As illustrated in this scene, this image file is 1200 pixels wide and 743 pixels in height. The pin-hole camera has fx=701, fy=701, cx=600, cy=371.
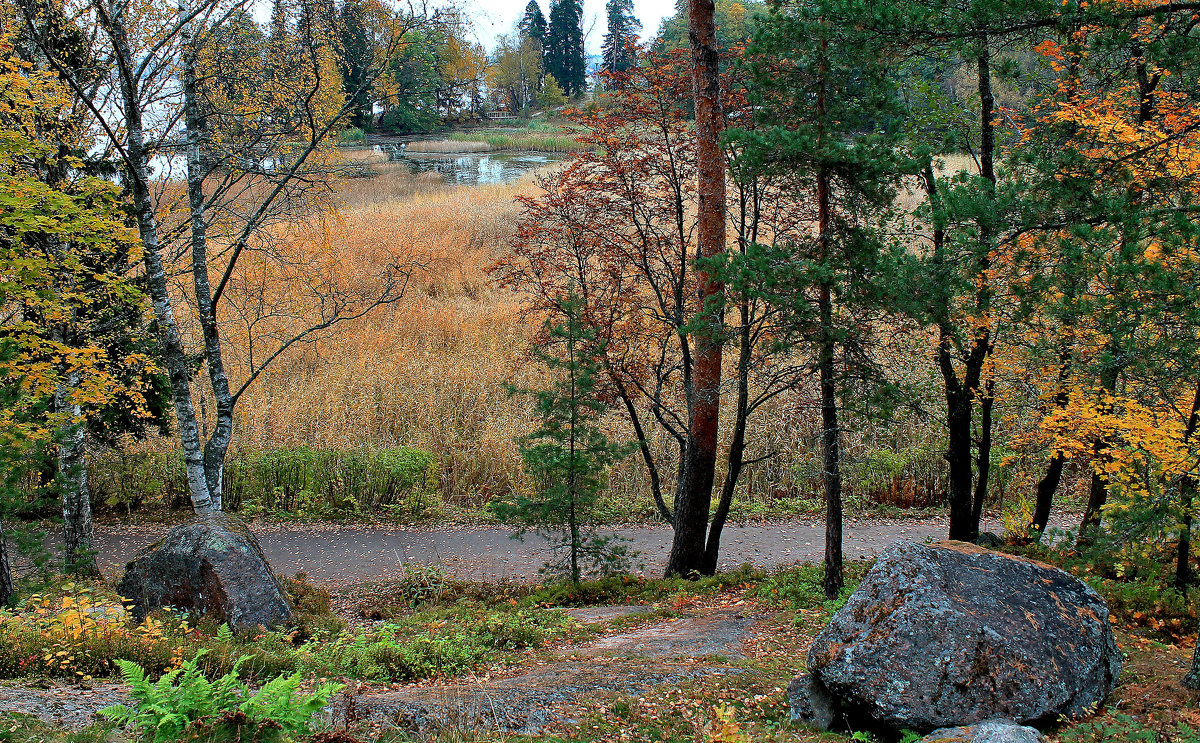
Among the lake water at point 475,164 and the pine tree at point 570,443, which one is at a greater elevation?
the lake water at point 475,164

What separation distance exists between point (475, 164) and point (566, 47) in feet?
72.5

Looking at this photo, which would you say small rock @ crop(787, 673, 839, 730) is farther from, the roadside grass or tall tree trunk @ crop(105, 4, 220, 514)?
tall tree trunk @ crop(105, 4, 220, 514)

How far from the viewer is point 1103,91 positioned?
7.45 meters

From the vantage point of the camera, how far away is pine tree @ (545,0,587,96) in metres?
65.4

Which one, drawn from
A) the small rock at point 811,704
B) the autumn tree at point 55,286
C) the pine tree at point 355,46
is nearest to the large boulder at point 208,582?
the autumn tree at point 55,286

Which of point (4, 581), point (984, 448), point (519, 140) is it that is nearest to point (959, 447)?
point (984, 448)

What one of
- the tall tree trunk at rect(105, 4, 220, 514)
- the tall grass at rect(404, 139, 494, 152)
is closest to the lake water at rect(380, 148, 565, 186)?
the tall grass at rect(404, 139, 494, 152)

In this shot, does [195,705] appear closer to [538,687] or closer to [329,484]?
[538,687]

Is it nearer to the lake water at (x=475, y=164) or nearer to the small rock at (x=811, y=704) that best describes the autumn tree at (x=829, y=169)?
the small rock at (x=811, y=704)

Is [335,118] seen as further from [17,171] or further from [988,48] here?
[988,48]

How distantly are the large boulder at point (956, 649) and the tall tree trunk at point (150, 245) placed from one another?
7919 millimetres

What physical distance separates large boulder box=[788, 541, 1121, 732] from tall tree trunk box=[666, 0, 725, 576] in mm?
3688

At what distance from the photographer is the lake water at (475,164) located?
4441cm

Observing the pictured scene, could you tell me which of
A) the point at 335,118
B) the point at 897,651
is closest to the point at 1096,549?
the point at 897,651
